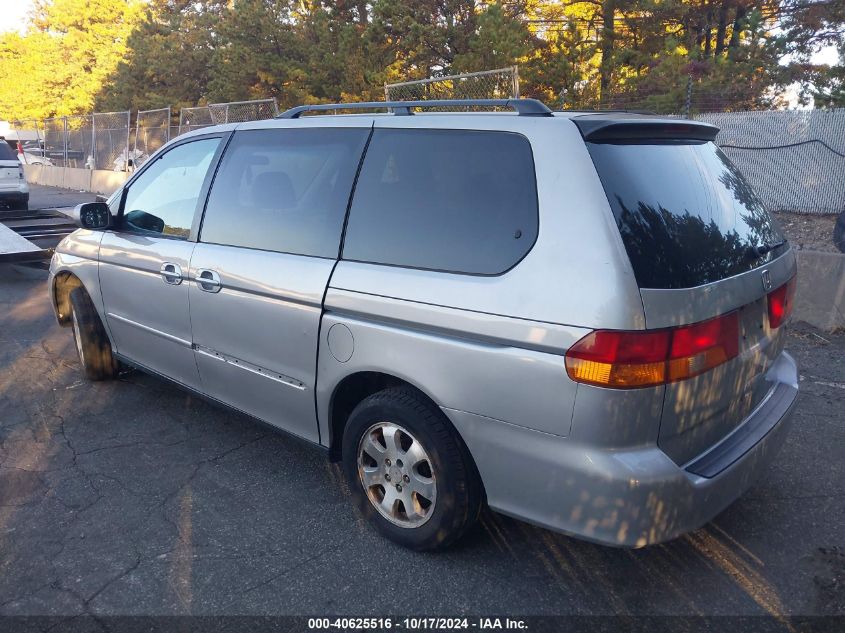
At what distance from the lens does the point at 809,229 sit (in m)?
10.9

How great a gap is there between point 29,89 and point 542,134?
52385mm

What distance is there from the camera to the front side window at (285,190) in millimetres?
3215

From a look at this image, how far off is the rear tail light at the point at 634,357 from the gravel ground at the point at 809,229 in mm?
7426

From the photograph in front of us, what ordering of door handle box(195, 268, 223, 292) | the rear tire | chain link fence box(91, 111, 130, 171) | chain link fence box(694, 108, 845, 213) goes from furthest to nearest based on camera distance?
chain link fence box(91, 111, 130, 171) < chain link fence box(694, 108, 845, 213) < the rear tire < door handle box(195, 268, 223, 292)

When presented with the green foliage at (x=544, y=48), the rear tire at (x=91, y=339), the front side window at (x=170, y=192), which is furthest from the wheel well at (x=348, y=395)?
the green foliage at (x=544, y=48)

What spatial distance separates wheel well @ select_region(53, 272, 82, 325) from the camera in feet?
A: 16.8

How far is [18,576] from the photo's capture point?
9.38 feet

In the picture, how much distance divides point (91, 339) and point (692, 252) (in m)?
4.17

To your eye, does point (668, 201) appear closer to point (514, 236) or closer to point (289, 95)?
point (514, 236)

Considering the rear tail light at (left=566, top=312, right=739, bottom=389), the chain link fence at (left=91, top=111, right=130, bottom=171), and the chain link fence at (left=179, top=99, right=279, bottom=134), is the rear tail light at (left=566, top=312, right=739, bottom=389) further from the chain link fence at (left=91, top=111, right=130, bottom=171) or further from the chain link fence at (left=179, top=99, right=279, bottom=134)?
the chain link fence at (left=91, top=111, right=130, bottom=171)

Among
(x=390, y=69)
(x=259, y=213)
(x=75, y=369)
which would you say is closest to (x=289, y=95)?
(x=390, y=69)

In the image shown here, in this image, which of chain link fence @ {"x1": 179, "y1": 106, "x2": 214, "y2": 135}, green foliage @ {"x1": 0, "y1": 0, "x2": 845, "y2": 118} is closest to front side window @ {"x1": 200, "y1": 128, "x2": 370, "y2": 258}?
green foliage @ {"x1": 0, "y1": 0, "x2": 845, "y2": 118}

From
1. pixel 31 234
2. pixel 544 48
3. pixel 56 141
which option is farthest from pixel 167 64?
pixel 31 234

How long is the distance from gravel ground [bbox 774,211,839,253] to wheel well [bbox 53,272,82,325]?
8.22m
